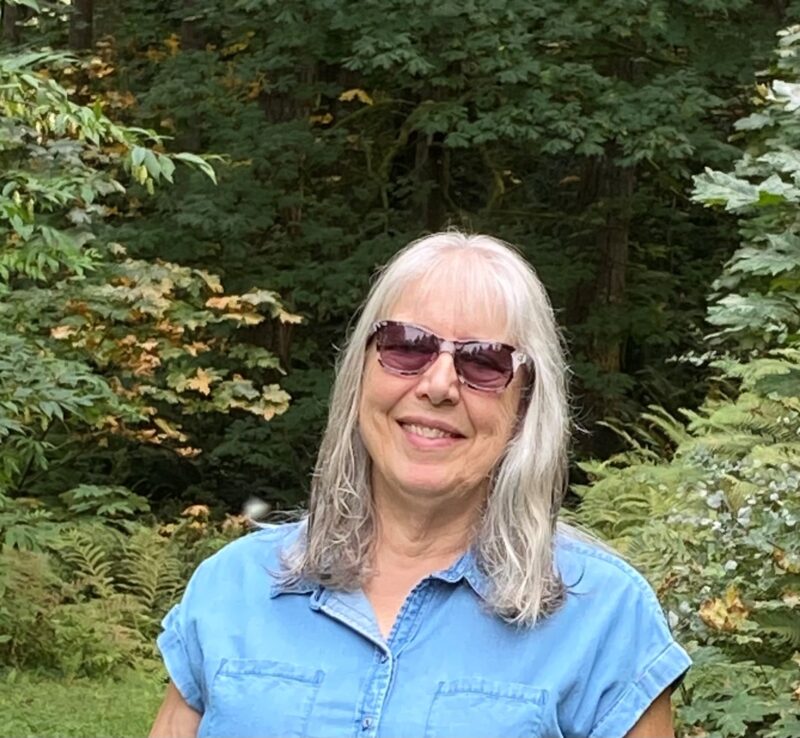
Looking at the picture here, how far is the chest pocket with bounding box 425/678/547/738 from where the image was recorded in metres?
1.52

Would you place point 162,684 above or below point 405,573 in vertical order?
below

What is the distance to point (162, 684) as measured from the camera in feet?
20.5

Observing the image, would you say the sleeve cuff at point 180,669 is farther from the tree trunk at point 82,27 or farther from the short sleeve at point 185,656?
the tree trunk at point 82,27

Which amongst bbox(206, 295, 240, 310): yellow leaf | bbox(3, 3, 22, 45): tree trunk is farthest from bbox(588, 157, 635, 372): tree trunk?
bbox(3, 3, 22, 45): tree trunk

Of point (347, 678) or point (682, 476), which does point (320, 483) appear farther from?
point (682, 476)

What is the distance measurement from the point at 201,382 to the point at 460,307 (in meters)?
6.58

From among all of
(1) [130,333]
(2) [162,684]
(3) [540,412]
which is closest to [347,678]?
(3) [540,412]

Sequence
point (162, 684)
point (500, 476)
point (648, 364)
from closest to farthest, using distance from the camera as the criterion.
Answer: point (500, 476) → point (162, 684) → point (648, 364)

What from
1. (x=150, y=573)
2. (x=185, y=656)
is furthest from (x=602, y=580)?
(x=150, y=573)

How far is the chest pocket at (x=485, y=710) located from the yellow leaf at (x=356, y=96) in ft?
29.4

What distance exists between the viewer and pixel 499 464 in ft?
5.52

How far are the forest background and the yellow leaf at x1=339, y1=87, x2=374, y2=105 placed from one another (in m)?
0.15

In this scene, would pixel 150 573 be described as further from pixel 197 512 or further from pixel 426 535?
pixel 426 535

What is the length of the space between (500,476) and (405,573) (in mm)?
178
